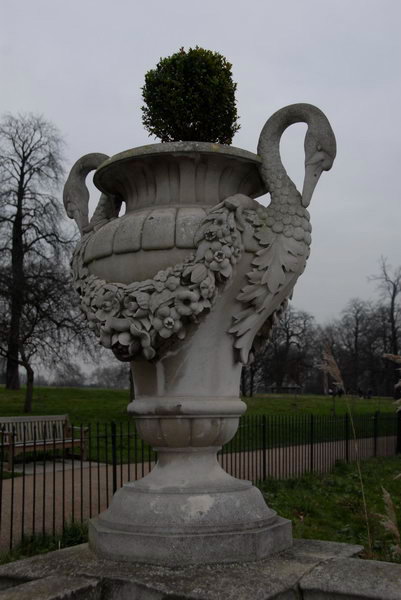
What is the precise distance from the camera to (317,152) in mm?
3820

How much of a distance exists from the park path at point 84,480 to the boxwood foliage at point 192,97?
4045 millimetres

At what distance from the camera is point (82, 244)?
4.10 meters

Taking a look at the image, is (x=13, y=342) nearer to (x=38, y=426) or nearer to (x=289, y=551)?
(x=38, y=426)

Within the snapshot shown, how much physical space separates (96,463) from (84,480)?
1.94 metres

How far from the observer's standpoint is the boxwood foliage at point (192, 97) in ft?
13.8

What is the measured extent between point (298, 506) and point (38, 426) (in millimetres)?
7100

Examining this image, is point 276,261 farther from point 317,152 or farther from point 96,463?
point 96,463

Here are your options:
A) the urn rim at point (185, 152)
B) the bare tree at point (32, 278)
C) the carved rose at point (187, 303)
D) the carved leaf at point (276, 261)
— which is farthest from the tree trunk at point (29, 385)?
the carved rose at point (187, 303)

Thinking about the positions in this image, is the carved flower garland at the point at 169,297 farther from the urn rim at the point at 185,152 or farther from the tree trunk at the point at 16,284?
the tree trunk at the point at 16,284

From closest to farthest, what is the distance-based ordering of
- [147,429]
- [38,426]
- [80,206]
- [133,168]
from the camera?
1. [147,429]
2. [133,168]
3. [80,206]
4. [38,426]

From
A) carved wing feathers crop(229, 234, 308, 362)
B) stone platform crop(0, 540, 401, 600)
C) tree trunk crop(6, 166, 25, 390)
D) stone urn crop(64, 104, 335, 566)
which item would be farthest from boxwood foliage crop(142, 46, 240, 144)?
tree trunk crop(6, 166, 25, 390)

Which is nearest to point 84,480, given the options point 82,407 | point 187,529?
point 187,529

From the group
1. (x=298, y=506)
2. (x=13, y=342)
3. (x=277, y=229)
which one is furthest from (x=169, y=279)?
(x=13, y=342)

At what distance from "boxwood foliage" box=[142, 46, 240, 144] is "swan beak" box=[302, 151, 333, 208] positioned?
0.78m
